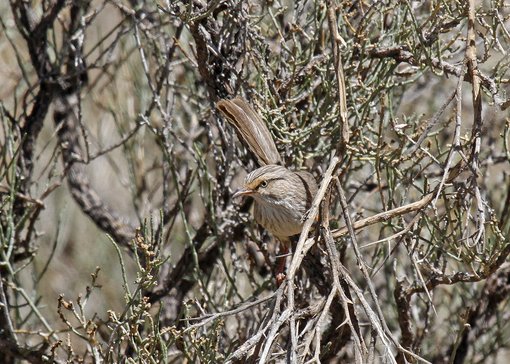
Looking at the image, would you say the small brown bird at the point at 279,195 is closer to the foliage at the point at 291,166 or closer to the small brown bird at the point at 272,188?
the small brown bird at the point at 272,188

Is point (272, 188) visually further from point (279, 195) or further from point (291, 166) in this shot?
point (291, 166)

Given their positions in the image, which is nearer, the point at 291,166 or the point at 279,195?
the point at 279,195

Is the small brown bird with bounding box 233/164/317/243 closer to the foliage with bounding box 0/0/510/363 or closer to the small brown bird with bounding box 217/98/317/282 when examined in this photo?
the small brown bird with bounding box 217/98/317/282

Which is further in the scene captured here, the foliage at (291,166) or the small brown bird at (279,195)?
the small brown bird at (279,195)

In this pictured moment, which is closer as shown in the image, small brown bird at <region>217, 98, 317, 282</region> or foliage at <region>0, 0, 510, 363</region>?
foliage at <region>0, 0, 510, 363</region>

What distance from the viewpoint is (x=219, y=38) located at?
14.6ft

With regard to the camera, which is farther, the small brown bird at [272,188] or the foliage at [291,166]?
the small brown bird at [272,188]

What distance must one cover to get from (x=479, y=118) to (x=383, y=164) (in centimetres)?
98

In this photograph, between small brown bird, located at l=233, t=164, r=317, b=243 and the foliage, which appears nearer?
the foliage

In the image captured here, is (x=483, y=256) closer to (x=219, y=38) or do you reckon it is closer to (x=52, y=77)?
(x=219, y=38)

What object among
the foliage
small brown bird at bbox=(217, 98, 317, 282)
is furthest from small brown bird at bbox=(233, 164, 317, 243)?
the foliage

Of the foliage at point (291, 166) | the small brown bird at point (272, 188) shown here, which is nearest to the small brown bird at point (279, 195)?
the small brown bird at point (272, 188)

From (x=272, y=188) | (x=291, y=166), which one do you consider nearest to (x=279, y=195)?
(x=272, y=188)

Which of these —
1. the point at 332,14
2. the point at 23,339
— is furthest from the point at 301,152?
the point at 23,339
